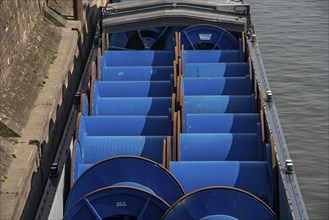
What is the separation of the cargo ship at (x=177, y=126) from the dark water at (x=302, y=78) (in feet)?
11.6

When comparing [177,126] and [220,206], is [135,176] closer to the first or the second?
[220,206]

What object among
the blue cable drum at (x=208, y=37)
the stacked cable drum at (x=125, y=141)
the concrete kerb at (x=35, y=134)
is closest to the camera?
the stacked cable drum at (x=125, y=141)

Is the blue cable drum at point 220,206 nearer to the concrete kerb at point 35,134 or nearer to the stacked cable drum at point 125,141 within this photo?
the stacked cable drum at point 125,141

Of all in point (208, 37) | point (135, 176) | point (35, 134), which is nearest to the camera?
point (135, 176)

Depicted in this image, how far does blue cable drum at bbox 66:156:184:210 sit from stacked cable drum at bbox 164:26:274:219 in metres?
0.52

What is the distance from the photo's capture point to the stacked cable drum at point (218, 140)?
8.74 m

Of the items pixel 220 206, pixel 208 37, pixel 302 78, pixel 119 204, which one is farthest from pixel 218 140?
pixel 302 78

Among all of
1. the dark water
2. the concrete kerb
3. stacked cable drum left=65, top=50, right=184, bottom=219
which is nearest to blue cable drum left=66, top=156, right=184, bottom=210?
stacked cable drum left=65, top=50, right=184, bottom=219

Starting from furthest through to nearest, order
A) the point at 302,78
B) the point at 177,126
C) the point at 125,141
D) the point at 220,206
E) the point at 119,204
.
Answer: the point at 302,78
the point at 125,141
the point at 177,126
the point at 119,204
the point at 220,206

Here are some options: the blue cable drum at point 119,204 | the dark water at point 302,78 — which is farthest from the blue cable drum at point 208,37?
the blue cable drum at point 119,204

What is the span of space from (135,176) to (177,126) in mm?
1661

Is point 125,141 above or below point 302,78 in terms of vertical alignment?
below

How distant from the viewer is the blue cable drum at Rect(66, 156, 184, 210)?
9.50m

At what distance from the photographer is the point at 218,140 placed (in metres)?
11.1
